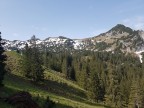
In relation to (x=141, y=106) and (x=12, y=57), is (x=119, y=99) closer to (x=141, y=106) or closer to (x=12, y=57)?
(x=141, y=106)

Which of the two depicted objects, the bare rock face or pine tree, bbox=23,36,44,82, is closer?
the bare rock face

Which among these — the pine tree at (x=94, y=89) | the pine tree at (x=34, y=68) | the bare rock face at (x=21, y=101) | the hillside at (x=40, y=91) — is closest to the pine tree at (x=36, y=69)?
the pine tree at (x=34, y=68)

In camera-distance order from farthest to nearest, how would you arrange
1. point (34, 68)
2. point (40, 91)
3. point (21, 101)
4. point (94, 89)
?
point (94, 89)
point (34, 68)
point (40, 91)
point (21, 101)

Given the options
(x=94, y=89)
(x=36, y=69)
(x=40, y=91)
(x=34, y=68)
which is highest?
(x=34, y=68)

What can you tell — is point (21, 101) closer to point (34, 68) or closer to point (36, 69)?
point (36, 69)

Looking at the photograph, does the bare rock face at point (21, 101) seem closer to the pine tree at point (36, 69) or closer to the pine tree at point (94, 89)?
the pine tree at point (36, 69)

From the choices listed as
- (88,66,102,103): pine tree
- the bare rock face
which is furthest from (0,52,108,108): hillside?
(88,66,102,103): pine tree

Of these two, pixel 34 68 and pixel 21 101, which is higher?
pixel 34 68

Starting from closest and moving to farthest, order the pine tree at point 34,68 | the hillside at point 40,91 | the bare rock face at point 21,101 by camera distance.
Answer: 1. the bare rock face at point 21,101
2. the hillside at point 40,91
3. the pine tree at point 34,68

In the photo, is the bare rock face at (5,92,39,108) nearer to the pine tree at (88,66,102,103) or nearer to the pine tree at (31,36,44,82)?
the pine tree at (31,36,44,82)

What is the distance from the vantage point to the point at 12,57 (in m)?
134

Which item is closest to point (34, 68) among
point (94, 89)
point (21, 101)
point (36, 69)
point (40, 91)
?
point (36, 69)

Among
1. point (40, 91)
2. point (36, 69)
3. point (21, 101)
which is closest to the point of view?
point (21, 101)

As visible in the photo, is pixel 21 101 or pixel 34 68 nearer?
pixel 21 101
